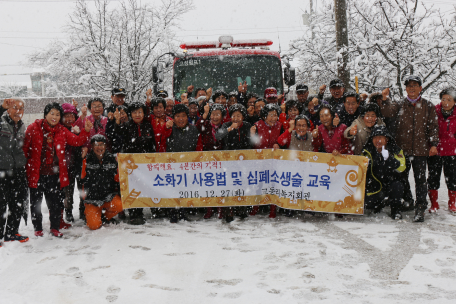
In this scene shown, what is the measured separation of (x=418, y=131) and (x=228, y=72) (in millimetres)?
3788

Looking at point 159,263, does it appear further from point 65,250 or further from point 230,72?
→ point 230,72

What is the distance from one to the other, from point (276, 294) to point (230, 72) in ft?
17.1

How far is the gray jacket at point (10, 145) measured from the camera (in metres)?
4.42

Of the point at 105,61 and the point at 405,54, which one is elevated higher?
the point at 105,61

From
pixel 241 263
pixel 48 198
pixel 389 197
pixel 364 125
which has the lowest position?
pixel 241 263

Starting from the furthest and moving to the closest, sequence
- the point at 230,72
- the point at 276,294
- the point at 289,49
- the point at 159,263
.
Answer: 1. the point at 289,49
2. the point at 230,72
3. the point at 159,263
4. the point at 276,294

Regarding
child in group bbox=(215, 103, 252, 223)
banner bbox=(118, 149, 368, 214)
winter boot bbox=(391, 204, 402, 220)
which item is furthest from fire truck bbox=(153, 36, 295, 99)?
winter boot bbox=(391, 204, 402, 220)

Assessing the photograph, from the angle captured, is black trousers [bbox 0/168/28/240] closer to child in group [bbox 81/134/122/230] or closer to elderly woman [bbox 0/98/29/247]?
elderly woman [bbox 0/98/29/247]

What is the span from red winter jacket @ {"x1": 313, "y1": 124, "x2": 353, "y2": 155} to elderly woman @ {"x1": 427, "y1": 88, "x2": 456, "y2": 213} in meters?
1.37

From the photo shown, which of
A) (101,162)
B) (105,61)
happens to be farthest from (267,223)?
(105,61)

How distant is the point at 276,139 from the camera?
5.61 metres

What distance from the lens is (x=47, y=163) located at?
487 centimetres

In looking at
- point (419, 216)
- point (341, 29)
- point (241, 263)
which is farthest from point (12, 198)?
point (341, 29)

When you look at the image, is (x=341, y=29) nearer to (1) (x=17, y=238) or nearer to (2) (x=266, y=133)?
(2) (x=266, y=133)
